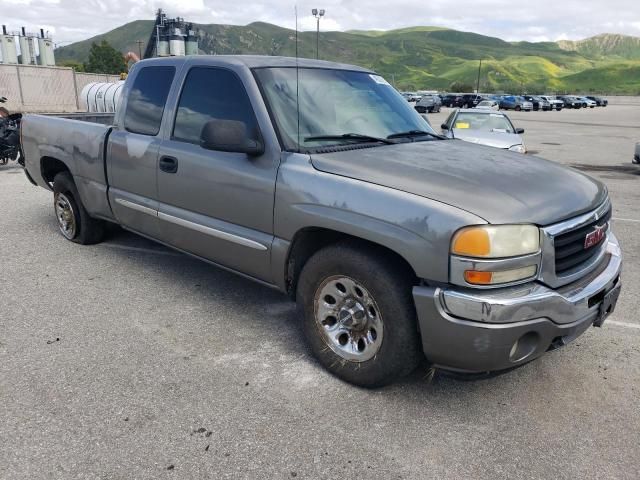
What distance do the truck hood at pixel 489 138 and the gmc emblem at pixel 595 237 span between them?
7923 mm

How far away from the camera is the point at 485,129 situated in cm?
1209

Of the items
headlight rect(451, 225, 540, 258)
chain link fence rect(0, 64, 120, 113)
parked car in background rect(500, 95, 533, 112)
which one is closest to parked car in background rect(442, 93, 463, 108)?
parked car in background rect(500, 95, 533, 112)

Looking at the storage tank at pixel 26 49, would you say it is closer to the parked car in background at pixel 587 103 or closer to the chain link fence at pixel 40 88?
the chain link fence at pixel 40 88

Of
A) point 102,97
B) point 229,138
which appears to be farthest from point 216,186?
point 102,97

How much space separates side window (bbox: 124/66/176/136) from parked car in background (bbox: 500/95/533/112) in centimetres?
6007

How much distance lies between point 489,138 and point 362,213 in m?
9.19

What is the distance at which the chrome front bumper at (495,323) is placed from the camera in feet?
8.45

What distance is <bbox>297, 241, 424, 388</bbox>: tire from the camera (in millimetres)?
2838

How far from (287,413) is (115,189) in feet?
9.32

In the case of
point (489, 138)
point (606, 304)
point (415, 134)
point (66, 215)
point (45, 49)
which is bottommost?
point (66, 215)

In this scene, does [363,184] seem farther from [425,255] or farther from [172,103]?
[172,103]

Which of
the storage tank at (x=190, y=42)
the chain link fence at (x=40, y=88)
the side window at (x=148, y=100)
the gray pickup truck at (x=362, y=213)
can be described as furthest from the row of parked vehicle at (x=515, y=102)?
the gray pickup truck at (x=362, y=213)

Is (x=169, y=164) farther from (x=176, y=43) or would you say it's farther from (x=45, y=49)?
(x=45, y=49)

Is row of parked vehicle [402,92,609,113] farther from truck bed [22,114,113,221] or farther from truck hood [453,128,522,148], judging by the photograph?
truck bed [22,114,113,221]
